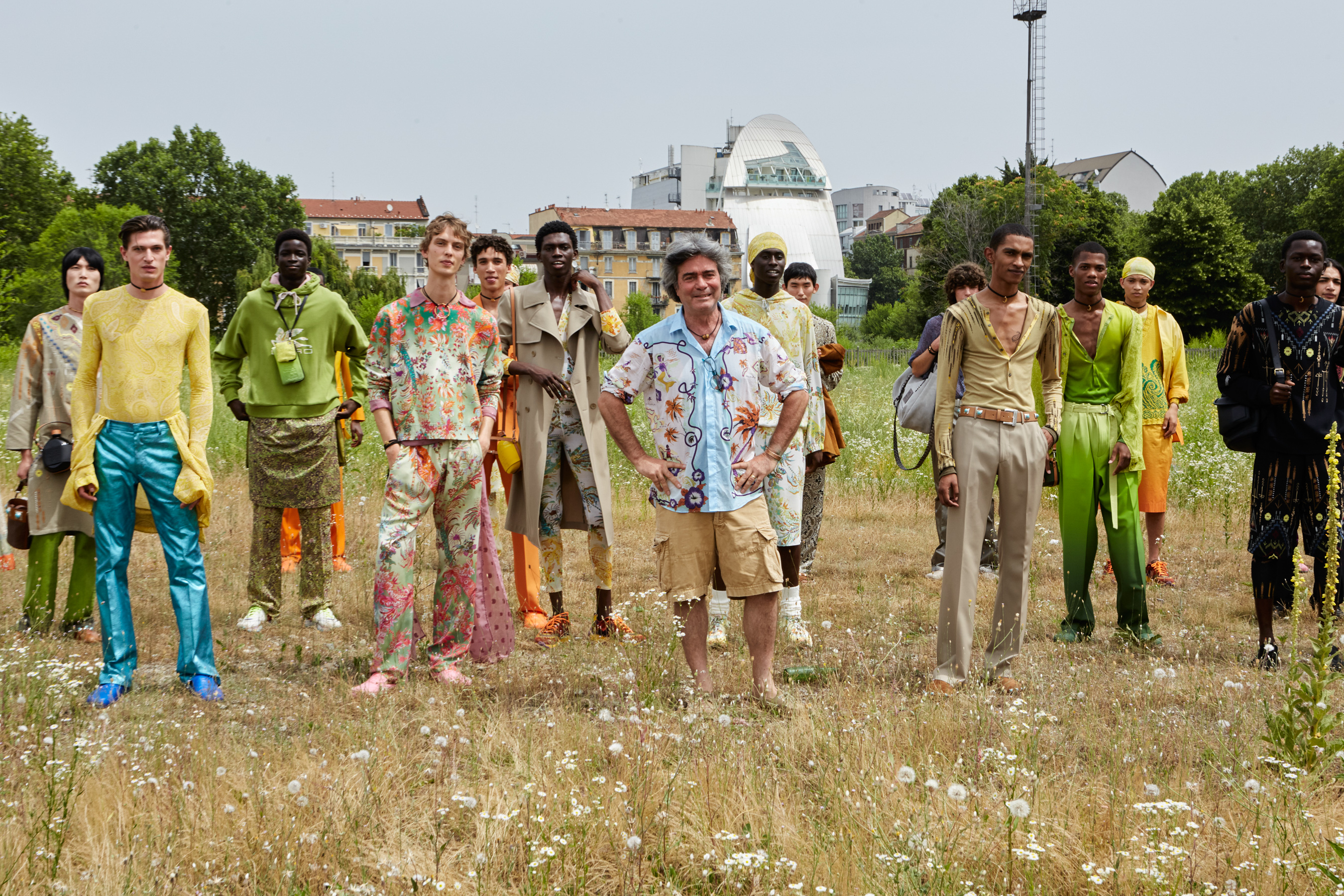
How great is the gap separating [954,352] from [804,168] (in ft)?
328

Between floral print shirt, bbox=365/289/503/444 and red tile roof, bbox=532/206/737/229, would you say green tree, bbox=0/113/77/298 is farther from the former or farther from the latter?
red tile roof, bbox=532/206/737/229

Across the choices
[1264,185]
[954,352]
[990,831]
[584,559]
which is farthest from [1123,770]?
[1264,185]

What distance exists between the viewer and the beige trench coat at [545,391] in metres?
6.26

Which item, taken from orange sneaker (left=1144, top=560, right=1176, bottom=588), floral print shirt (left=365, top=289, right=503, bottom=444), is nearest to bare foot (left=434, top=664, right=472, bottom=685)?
floral print shirt (left=365, top=289, right=503, bottom=444)

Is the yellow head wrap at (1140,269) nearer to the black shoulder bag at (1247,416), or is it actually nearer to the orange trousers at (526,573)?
the black shoulder bag at (1247,416)

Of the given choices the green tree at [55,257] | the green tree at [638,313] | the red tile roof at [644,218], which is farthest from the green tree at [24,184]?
the red tile roof at [644,218]

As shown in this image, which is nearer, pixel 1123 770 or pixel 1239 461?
pixel 1123 770

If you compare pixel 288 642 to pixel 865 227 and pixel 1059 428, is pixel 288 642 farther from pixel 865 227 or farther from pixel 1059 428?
pixel 865 227

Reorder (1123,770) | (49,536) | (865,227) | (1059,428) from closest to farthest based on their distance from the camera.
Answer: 1. (1123,770)
2. (1059,428)
3. (49,536)
4. (865,227)

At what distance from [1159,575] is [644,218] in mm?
105493

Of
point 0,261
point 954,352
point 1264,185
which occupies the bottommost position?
point 954,352

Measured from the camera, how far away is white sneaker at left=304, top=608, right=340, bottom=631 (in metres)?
6.58

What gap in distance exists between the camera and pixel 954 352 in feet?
17.1

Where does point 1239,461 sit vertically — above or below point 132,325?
below
